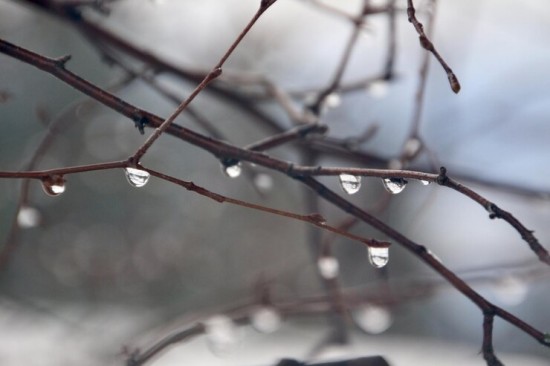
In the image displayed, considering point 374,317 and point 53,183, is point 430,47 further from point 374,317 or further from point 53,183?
point 374,317

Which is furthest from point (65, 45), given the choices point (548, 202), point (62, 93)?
point (548, 202)

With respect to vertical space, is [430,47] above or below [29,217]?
below

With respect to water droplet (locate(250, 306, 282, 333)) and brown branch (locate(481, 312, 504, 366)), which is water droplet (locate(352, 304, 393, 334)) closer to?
water droplet (locate(250, 306, 282, 333))

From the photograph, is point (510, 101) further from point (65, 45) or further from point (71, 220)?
point (65, 45)

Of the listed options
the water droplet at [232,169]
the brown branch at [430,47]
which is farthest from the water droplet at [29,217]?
the brown branch at [430,47]

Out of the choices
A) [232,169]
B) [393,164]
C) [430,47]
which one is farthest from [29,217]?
[430,47]

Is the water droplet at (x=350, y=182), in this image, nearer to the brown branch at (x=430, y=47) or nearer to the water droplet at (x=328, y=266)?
the brown branch at (x=430, y=47)
